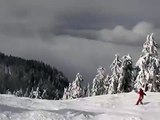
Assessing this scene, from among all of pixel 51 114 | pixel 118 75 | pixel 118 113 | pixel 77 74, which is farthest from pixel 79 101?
pixel 77 74

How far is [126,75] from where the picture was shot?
80.6m

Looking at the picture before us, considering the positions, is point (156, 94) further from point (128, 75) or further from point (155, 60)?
point (128, 75)

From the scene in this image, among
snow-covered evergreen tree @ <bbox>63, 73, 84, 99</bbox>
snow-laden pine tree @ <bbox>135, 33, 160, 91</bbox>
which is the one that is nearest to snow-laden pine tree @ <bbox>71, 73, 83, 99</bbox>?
snow-covered evergreen tree @ <bbox>63, 73, 84, 99</bbox>

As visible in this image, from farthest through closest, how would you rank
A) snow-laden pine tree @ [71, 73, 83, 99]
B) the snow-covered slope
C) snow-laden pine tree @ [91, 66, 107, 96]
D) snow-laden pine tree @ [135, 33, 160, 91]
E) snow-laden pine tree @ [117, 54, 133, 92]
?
snow-laden pine tree @ [71, 73, 83, 99]
snow-laden pine tree @ [91, 66, 107, 96]
snow-laden pine tree @ [117, 54, 133, 92]
snow-laden pine tree @ [135, 33, 160, 91]
the snow-covered slope

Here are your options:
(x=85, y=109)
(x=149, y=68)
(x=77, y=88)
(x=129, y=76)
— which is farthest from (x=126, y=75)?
(x=85, y=109)

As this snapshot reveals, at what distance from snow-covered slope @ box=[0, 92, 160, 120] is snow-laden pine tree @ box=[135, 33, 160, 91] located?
64.0ft

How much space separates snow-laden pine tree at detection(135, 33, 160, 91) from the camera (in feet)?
225

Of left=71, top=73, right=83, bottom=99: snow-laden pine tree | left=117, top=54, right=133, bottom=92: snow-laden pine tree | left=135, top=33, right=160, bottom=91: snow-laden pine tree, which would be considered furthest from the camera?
left=71, top=73, right=83, bottom=99: snow-laden pine tree

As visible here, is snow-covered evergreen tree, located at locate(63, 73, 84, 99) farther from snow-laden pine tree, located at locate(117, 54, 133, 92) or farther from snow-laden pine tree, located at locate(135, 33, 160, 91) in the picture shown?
snow-laden pine tree, located at locate(135, 33, 160, 91)

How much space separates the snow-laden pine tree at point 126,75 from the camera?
263 feet

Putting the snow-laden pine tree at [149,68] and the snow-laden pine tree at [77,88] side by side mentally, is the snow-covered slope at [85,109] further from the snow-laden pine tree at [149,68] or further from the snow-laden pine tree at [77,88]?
the snow-laden pine tree at [77,88]

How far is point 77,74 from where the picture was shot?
100 metres

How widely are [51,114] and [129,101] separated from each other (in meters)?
12.1

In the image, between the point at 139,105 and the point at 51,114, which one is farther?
the point at 139,105
